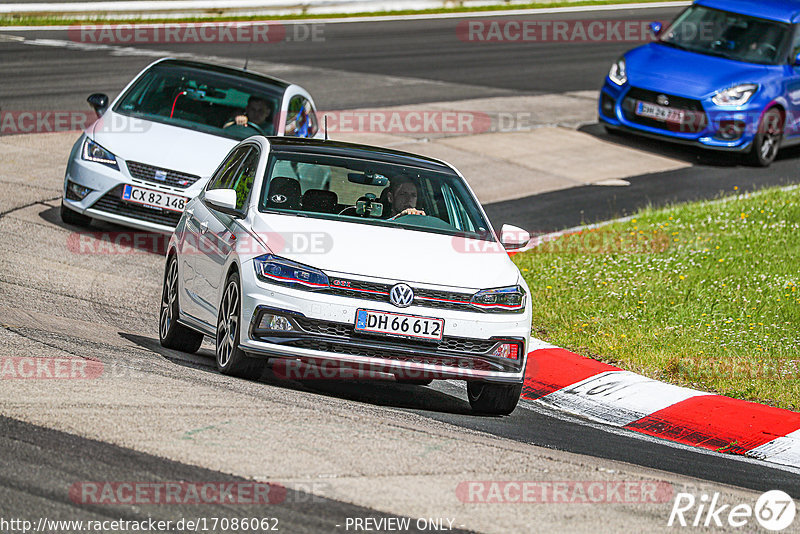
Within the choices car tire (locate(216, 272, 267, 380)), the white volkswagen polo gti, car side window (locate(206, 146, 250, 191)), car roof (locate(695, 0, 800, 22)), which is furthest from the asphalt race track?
car roof (locate(695, 0, 800, 22))

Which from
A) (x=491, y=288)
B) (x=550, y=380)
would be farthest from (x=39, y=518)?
(x=550, y=380)

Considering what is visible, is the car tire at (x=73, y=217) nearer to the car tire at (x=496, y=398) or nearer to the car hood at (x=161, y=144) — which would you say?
→ the car hood at (x=161, y=144)

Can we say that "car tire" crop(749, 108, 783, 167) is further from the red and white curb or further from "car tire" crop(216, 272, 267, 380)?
"car tire" crop(216, 272, 267, 380)

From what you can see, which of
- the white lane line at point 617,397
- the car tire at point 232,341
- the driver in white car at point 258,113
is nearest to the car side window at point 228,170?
the car tire at point 232,341

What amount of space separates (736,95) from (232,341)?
12.8 meters

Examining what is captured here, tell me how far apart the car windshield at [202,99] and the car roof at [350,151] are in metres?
4.35

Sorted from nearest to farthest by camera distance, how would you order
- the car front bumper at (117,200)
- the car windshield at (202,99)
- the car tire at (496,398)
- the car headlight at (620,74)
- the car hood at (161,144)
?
the car tire at (496,398) → the car front bumper at (117,200) → the car hood at (161,144) → the car windshield at (202,99) → the car headlight at (620,74)

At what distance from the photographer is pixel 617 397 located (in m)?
8.92

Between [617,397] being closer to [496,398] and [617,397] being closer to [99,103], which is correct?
[496,398]

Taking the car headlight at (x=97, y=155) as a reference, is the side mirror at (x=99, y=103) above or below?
above

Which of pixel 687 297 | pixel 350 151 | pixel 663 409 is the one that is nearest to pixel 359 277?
pixel 350 151

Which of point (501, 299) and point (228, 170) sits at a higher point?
point (228, 170)

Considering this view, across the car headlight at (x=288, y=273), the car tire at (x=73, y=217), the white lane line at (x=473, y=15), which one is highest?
the car headlight at (x=288, y=273)

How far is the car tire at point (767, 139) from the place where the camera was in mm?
18969
